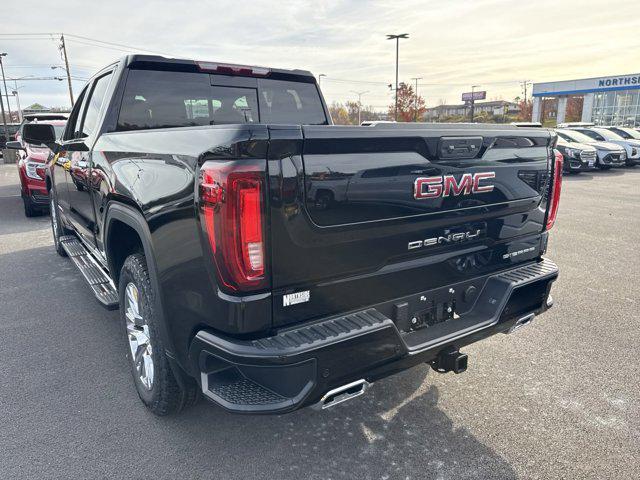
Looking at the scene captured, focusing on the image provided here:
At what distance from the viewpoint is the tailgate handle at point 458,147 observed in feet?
7.67

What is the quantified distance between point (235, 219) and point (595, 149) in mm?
18032

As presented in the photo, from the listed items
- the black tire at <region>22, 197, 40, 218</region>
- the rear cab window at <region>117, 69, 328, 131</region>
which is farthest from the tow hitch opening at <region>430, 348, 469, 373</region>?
the black tire at <region>22, 197, 40, 218</region>

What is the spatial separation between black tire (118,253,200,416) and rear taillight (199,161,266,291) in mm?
721

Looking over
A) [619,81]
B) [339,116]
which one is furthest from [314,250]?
[619,81]

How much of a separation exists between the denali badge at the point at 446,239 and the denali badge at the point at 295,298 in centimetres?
62

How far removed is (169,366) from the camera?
8.34ft

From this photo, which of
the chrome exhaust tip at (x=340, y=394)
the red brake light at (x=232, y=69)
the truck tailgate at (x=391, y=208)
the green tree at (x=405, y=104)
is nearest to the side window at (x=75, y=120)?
the red brake light at (x=232, y=69)

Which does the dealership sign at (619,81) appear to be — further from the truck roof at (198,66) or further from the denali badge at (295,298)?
the denali badge at (295,298)

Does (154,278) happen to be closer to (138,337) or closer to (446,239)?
(138,337)

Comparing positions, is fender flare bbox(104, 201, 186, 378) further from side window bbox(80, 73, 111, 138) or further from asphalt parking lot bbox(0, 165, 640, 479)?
side window bbox(80, 73, 111, 138)

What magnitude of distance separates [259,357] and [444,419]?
1455 millimetres

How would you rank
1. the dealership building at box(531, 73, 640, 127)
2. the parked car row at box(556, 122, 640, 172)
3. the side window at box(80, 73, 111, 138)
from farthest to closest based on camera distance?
the dealership building at box(531, 73, 640, 127) → the parked car row at box(556, 122, 640, 172) → the side window at box(80, 73, 111, 138)

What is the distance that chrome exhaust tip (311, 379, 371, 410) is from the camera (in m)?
2.04

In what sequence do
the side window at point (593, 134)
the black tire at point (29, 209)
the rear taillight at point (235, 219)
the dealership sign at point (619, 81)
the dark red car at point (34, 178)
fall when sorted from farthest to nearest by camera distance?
the dealership sign at point (619, 81) < the side window at point (593, 134) < the black tire at point (29, 209) < the dark red car at point (34, 178) < the rear taillight at point (235, 219)
